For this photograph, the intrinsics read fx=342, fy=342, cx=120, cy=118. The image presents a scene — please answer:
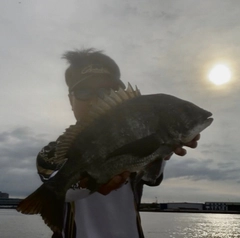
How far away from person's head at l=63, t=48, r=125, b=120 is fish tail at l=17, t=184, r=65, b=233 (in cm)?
137

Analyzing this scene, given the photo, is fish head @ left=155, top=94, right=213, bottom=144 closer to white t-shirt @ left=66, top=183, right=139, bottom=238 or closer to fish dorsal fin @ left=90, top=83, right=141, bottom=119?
fish dorsal fin @ left=90, top=83, right=141, bottom=119

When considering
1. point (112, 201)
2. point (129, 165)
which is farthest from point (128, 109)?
point (112, 201)

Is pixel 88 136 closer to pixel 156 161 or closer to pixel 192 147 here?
pixel 156 161

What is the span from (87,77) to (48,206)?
218 centimetres

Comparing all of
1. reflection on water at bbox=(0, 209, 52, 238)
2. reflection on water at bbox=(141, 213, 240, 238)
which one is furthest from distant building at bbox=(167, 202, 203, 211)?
reflection on water at bbox=(0, 209, 52, 238)

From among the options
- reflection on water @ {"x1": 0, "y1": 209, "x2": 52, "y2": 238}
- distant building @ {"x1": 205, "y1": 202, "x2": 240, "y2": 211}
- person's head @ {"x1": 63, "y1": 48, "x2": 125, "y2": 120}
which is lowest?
reflection on water @ {"x1": 0, "y1": 209, "x2": 52, "y2": 238}

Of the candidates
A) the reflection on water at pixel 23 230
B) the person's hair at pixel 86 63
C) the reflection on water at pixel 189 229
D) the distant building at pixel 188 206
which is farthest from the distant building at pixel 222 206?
the person's hair at pixel 86 63

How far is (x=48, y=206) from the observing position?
391 centimetres

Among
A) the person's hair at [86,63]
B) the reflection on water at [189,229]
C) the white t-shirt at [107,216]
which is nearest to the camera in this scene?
the white t-shirt at [107,216]

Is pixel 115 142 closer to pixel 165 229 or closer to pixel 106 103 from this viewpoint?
pixel 106 103

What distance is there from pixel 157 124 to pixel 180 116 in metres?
0.31

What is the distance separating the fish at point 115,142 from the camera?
12.7ft

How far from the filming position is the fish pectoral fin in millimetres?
3816

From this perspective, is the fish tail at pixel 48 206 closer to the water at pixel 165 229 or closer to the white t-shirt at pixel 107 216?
the white t-shirt at pixel 107 216
